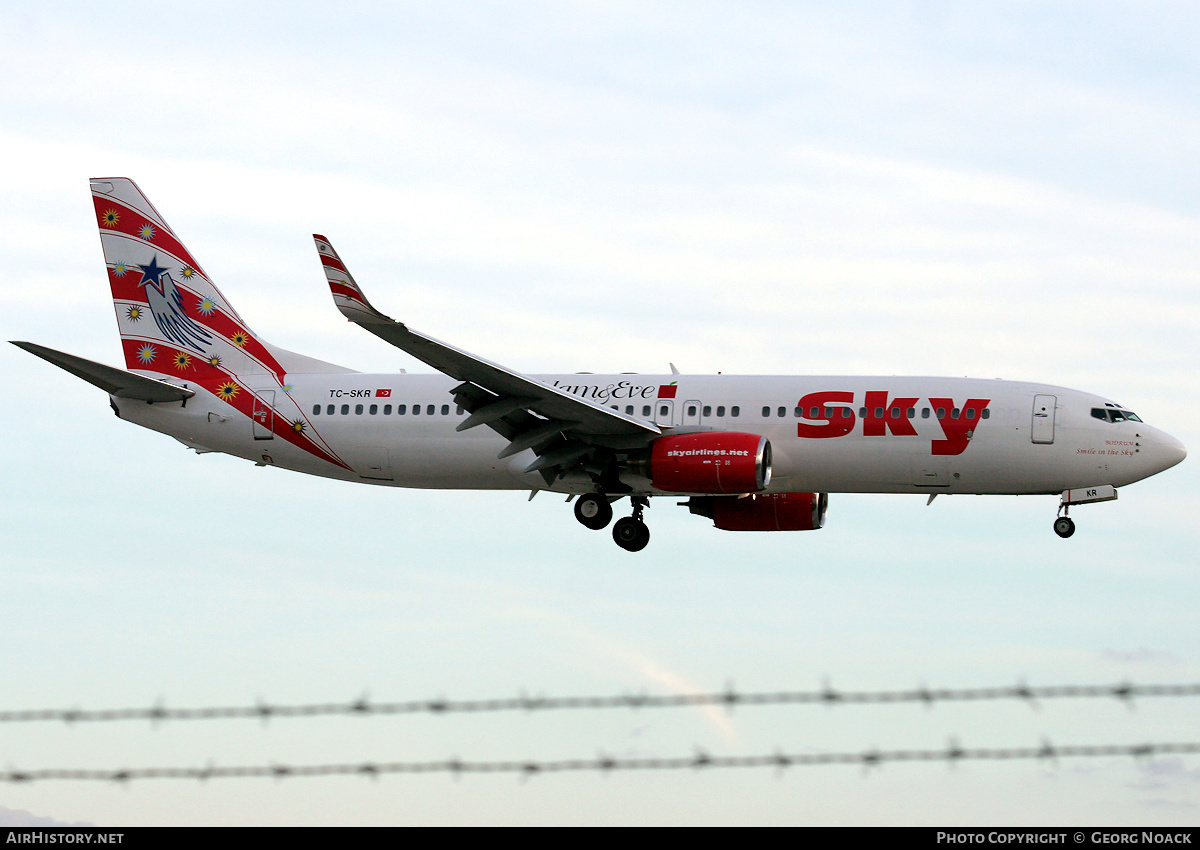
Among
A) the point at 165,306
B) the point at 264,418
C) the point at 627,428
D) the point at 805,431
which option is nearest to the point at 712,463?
the point at 627,428

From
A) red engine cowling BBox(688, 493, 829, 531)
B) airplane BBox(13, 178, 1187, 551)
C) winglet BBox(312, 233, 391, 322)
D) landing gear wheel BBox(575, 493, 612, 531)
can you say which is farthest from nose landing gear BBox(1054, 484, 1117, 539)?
winglet BBox(312, 233, 391, 322)

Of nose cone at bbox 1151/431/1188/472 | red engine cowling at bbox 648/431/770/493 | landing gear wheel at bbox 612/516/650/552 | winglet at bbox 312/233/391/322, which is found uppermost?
winglet at bbox 312/233/391/322

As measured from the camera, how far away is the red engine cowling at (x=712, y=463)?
30.0m

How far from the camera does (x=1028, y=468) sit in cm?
3095

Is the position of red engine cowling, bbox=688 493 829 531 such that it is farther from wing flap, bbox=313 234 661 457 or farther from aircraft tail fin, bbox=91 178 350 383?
aircraft tail fin, bbox=91 178 350 383

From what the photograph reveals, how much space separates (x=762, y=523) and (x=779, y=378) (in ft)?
13.0

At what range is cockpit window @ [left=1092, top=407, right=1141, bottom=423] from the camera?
31.1 m

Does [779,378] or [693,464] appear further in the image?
[779,378]

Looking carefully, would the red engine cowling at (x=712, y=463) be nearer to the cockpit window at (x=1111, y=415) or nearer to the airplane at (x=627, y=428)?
the airplane at (x=627, y=428)

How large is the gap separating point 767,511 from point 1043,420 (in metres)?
6.94

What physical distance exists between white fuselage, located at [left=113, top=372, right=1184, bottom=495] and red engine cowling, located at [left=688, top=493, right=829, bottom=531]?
2438 mm
